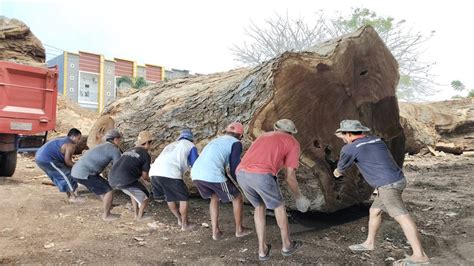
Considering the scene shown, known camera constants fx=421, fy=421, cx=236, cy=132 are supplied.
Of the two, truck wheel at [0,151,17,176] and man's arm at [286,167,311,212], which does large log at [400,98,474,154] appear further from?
truck wheel at [0,151,17,176]

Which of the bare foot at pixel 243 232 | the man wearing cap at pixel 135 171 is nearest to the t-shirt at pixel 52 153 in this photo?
the man wearing cap at pixel 135 171

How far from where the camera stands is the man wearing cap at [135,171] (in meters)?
4.95

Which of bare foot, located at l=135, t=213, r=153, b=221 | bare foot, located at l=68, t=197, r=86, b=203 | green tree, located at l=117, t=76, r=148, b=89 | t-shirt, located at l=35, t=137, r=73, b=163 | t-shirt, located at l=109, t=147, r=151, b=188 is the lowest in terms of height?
bare foot, located at l=135, t=213, r=153, b=221

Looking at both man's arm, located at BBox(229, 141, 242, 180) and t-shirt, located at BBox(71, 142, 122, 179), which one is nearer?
man's arm, located at BBox(229, 141, 242, 180)

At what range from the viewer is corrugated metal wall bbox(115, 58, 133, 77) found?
96.2ft

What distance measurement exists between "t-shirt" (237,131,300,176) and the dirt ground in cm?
79

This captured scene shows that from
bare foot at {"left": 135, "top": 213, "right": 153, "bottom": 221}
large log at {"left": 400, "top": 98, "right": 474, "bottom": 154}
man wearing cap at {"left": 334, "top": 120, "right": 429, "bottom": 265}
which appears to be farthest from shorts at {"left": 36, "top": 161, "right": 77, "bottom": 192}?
large log at {"left": 400, "top": 98, "right": 474, "bottom": 154}

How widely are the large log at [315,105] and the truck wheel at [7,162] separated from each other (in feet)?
10.2

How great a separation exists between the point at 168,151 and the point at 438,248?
2.90 meters

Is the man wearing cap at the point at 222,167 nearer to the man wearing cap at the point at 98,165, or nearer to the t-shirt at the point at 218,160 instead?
the t-shirt at the point at 218,160

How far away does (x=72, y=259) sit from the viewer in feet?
11.8

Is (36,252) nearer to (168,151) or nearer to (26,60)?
(168,151)

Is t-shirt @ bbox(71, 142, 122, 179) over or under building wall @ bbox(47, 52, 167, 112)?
under

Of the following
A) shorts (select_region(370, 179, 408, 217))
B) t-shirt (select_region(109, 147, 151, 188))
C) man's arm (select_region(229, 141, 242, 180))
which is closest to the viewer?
shorts (select_region(370, 179, 408, 217))
